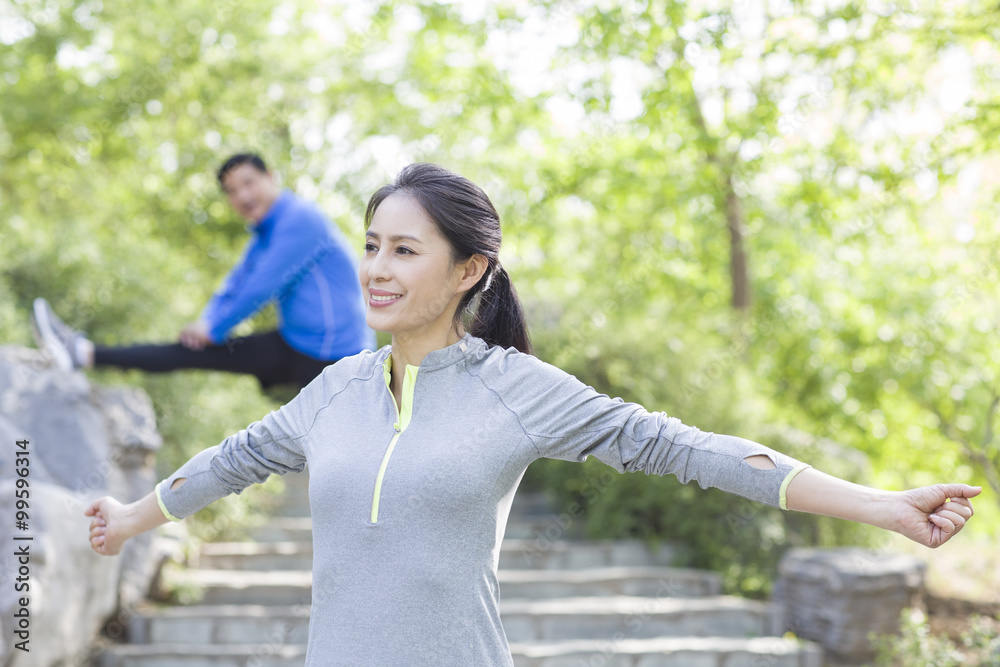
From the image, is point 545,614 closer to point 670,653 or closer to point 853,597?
point 670,653

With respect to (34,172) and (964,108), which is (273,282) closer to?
(964,108)

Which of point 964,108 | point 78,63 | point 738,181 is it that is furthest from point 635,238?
point 78,63

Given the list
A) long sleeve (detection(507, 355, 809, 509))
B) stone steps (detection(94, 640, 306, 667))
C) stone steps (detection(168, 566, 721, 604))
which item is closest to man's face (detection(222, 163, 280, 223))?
stone steps (detection(94, 640, 306, 667))

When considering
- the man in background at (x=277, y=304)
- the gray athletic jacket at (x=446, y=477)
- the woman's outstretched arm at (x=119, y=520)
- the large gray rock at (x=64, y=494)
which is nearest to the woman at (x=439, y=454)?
the gray athletic jacket at (x=446, y=477)

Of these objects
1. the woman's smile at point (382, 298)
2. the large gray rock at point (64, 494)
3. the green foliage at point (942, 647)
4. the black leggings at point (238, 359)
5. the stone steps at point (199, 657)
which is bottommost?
the stone steps at point (199, 657)

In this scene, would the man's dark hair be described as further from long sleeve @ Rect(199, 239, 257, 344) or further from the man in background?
long sleeve @ Rect(199, 239, 257, 344)

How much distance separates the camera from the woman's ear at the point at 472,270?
177 cm

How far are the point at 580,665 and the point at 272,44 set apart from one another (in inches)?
331

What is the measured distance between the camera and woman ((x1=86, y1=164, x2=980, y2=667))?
1501 mm

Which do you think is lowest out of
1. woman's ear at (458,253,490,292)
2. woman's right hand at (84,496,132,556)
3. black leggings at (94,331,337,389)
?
black leggings at (94,331,337,389)

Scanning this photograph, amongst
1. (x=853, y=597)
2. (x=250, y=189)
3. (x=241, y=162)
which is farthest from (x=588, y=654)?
(x=241, y=162)

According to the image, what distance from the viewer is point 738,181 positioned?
798 centimetres

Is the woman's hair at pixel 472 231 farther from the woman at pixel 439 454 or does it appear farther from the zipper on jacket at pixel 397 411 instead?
the zipper on jacket at pixel 397 411

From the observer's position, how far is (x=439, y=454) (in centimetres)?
154
